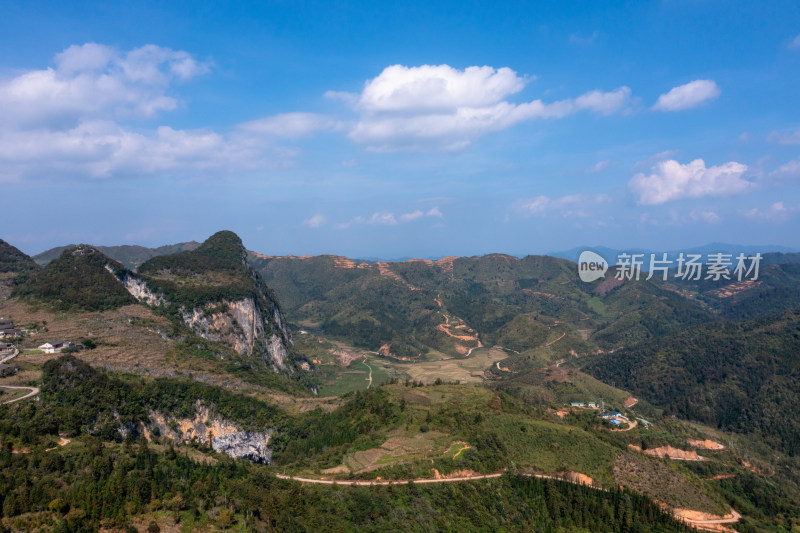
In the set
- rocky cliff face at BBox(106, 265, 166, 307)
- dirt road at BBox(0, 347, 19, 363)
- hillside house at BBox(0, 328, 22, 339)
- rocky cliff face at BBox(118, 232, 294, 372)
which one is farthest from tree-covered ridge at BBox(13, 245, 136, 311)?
dirt road at BBox(0, 347, 19, 363)

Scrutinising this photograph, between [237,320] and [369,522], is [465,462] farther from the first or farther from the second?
[237,320]

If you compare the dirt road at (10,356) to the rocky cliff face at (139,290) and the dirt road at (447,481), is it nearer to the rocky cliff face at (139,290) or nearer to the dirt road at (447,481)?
the rocky cliff face at (139,290)

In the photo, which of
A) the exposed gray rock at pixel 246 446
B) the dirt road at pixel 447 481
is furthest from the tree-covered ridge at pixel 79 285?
the dirt road at pixel 447 481

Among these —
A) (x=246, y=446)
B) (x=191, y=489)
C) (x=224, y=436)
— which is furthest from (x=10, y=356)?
(x=191, y=489)

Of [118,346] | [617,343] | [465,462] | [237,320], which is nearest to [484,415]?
[465,462]

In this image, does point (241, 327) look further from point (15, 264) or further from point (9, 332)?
point (15, 264)
